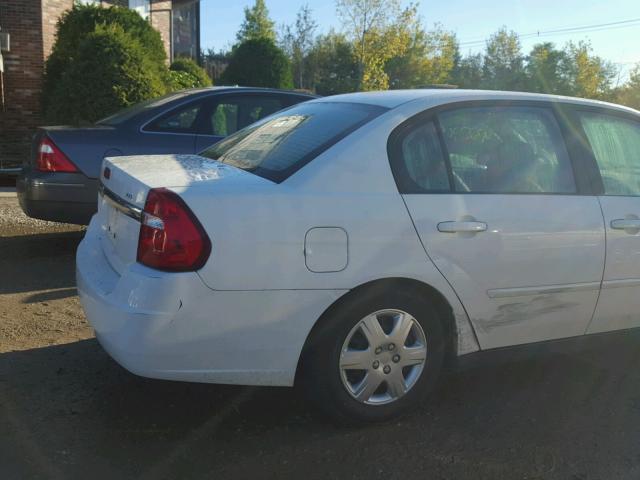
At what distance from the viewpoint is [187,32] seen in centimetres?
3150

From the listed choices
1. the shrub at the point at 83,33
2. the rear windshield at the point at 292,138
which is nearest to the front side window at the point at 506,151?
the rear windshield at the point at 292,138

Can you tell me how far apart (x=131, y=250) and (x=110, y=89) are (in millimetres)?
7678

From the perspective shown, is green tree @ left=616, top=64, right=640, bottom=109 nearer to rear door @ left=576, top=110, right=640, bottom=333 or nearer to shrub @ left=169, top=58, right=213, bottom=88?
shrub @ left=169, top=58, right=213, bottom=88

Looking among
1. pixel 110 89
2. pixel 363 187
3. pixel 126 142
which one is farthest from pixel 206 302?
pixel 110 89

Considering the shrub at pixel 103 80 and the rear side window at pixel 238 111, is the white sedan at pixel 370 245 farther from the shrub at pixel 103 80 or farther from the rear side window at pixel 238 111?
the shrub at pixel 103 80

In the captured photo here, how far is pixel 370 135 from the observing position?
11.0 ft

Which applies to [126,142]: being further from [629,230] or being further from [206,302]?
[629,230]

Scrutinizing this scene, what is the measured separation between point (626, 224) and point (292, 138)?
182 cm

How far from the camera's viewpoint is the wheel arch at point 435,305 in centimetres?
315

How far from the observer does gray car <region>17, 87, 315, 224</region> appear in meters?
6.17

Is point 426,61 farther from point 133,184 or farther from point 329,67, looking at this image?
point 133,184

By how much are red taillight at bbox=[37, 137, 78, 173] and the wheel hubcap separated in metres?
3.86

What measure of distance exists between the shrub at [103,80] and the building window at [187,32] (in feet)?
62.3

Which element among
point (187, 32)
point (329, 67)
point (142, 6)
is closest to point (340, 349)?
point (142, 6)
